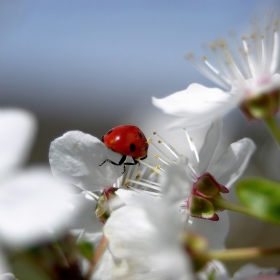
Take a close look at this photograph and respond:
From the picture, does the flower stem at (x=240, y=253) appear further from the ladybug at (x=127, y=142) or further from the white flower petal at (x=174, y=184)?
the ladybug at (x=127, y=142)

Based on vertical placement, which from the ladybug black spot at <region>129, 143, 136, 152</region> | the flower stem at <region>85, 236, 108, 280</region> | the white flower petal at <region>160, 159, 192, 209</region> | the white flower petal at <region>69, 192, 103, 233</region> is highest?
the white flower petal at <region>160, 159, 192, 209</region>

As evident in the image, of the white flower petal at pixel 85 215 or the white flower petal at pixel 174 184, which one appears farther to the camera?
the white flower petal at pixel 85 215

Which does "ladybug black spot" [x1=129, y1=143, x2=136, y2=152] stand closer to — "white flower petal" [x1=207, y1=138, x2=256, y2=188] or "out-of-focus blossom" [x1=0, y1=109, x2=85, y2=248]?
"white flower petal" [x1=207, y1=138, x2=256, y2=188]

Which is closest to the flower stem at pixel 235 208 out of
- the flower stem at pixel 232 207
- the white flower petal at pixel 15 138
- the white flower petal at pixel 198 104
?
the flower stem at pixel 232 207

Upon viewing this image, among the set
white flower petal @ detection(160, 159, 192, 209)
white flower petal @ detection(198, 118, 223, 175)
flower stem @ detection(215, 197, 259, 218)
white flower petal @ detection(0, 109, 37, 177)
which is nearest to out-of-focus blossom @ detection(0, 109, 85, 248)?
white flower petal @ detection(0, 109, 37, 177)

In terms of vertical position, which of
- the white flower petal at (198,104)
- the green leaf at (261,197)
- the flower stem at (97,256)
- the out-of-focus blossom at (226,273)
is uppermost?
the white flower petal at (198,104)

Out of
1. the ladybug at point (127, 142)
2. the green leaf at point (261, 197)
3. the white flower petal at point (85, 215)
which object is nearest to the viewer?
the green leaf at point (261, 197)

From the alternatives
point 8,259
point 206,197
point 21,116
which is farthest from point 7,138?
point 206,197

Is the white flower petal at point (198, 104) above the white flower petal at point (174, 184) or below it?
above
